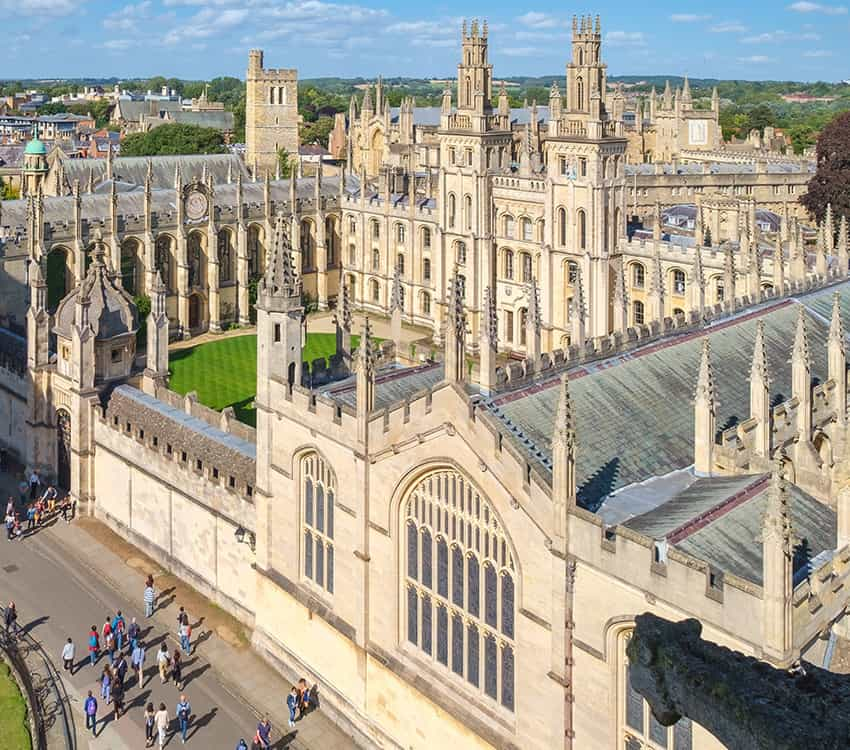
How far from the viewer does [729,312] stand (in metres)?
27.6

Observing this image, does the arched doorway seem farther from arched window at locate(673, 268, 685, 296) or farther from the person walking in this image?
arched window at locate(673, 268, 685, 296)

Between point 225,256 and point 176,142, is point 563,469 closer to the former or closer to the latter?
point 225,256

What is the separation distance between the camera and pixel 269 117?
87.8m

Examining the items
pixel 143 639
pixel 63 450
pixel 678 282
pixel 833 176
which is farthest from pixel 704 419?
pixel 833 176

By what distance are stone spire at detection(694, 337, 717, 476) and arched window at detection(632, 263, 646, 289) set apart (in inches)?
1109

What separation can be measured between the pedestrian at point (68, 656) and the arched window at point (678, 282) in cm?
3058

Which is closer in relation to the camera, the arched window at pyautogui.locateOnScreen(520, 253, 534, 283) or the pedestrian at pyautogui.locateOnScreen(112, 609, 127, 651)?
the pedestrian at pyautogui.locateOnScreen(112, 609, 127, 651)

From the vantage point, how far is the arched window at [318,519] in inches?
883

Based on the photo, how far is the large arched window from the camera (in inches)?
723

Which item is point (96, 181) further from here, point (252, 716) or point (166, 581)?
point (252, 716)

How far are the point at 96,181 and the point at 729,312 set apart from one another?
2085 inches

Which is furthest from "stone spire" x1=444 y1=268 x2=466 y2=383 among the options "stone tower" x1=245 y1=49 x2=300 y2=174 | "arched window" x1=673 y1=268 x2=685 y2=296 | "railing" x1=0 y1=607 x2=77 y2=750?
"stone tower" x1=245 y1=49 x2=300 y2=174

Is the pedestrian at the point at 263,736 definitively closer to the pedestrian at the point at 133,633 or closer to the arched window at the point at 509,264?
the pedestrian at the point at 133,633

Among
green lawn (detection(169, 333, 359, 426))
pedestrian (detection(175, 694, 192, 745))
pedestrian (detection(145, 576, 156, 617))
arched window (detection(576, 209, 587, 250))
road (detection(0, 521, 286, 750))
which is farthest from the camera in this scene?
arched window (detection(576, 209, 587, 250))
